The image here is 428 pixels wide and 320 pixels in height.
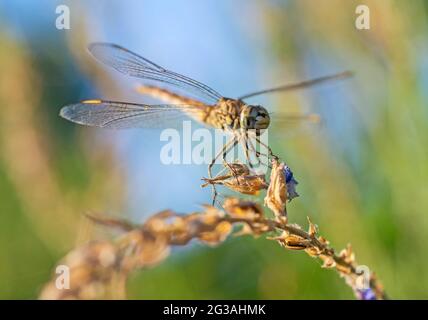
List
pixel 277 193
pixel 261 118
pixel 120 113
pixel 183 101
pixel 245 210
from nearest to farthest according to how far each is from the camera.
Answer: pixel 245 210, pixel 277 193, pixel 261 118, pixel 120 113, pixel 183 101

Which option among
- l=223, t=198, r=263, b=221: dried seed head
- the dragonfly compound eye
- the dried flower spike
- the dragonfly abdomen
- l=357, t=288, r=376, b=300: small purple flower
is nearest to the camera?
l=223, t=198, r=263, b=221: dried seed head

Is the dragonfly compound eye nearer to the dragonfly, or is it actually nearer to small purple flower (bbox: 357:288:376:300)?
the dragonfly

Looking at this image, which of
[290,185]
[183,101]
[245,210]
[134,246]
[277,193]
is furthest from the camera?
[183,101]

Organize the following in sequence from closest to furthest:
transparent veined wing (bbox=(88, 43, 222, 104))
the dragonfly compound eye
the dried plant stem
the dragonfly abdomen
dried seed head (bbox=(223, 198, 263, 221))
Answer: the dried plant stem → dried seed head (bbox=(223, 198, 263, 221)) → the dragonfly compound eye → transparent veined wing (bbox=(88, 43, 222, 104)) → the dragonfly abdomen

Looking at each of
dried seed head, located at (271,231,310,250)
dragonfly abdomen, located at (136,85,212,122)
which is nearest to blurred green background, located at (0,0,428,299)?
dragonfly abdomen, located at (136,85,212,122)

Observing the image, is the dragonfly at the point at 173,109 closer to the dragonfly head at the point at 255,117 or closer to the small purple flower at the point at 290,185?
the dragonfly head at the point at 255,117

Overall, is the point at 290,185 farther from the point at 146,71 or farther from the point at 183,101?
the point at 183,101

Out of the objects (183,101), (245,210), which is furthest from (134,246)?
(183,101)

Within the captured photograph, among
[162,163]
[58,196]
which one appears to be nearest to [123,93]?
[162,163]

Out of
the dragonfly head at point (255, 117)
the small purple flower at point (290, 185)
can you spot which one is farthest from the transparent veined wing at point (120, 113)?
the small purple flower at point (290, 185)
